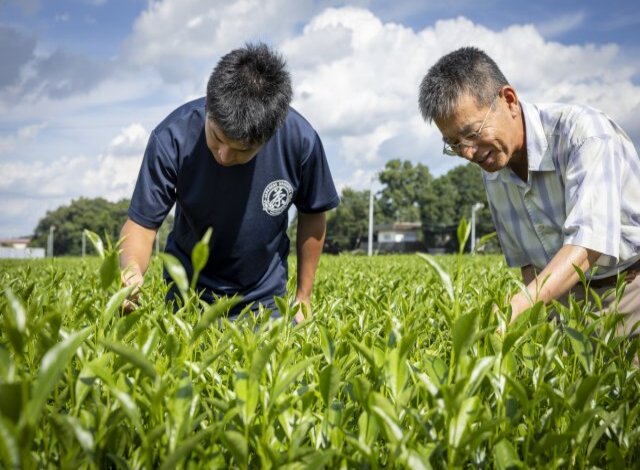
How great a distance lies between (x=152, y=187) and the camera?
2.85m

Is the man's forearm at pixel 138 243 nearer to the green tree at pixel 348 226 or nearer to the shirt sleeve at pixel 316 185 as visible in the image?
the shirt sleeve at pixel 316 185

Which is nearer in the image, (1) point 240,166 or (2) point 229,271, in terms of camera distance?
(1) point 240,166

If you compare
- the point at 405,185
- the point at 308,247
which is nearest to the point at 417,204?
the point at 405,185

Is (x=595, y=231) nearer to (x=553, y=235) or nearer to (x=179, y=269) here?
(x=553, y=235)

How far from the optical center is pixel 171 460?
890 millimetres

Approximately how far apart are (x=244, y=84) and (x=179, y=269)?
1691 mm

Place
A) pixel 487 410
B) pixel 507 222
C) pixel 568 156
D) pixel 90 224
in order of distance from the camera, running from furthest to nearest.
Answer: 1. pixel 90 224
2. pixel 507 222
3. pixel 568 156
4. pixel 487 410

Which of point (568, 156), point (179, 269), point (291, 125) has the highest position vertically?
point (291, 125)

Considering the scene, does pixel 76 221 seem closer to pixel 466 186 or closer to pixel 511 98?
pixel 466 186

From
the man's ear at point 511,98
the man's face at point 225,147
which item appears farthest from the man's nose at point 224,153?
the man's ear at point 511,98

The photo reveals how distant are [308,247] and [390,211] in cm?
7976

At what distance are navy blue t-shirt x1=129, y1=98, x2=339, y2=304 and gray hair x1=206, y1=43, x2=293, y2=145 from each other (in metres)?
0.43

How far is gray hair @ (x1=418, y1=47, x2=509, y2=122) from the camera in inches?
94.2

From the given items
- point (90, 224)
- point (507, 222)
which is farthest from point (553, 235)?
point (90, 224)
